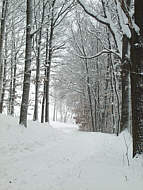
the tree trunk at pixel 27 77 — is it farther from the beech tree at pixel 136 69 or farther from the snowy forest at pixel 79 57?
the beech tree at pixel 136 69

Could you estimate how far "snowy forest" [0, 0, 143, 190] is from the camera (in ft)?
13.6

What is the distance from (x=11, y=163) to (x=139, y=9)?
4526mm

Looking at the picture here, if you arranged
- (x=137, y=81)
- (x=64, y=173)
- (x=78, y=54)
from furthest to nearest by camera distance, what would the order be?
(x=78, y=54) < (x=64, y=173) < (x=137, y=81)

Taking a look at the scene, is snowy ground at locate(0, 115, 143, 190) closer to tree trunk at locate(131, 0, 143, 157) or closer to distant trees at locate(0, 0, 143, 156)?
tree trunk at locate(131, 0, 143, 157)

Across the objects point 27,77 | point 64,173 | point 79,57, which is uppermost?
point 79,57

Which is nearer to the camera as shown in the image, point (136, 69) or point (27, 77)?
point (136, 69)

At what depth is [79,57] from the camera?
11.3 m

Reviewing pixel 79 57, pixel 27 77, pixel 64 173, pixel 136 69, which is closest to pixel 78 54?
pixel 79 57

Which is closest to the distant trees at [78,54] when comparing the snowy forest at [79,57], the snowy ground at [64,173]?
the snowy forest at [79,57]

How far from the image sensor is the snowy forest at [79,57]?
4.15 m

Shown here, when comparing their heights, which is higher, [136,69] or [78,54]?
[78,54]

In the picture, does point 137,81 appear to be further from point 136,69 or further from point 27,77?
point 27,77

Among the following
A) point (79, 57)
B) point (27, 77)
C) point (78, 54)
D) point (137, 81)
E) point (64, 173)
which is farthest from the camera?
point (79, 57)

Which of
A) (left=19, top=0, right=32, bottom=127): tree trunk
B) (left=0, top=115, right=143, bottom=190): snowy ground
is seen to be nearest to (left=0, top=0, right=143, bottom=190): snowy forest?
(left=19, top=0, right=32, bottom=127): tree trunk
